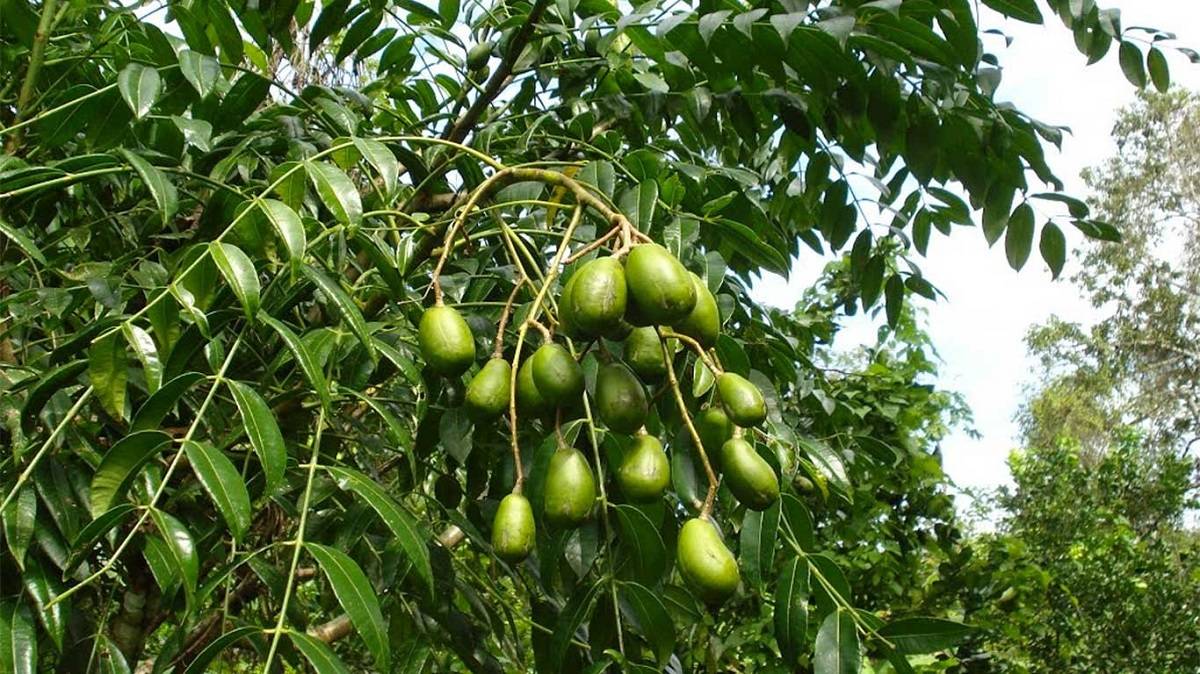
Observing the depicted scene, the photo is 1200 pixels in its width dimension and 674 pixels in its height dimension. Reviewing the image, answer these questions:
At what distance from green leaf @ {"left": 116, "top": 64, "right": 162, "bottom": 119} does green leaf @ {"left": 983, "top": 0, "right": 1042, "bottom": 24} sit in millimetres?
1087

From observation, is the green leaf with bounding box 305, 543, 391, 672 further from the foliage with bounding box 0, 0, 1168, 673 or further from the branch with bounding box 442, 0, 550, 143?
the branch with bounding box 442, 0, 550, 143

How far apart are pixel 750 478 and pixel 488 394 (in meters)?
0.23

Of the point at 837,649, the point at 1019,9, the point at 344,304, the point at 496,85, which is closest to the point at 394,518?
the point at 344,304

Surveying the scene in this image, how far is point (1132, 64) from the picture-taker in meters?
1.79

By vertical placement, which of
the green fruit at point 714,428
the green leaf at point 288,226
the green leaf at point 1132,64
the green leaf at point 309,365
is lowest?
the green leaf at point 309,365

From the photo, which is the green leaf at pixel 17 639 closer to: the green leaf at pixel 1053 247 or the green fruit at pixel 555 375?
the green fruit at pixel 555 375

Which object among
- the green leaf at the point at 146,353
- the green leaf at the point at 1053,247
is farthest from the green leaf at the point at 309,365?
the green leaf at the point at 1053,247

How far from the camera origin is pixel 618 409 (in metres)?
0.95

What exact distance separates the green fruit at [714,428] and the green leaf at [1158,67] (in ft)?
3.89

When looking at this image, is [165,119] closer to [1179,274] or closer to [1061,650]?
[1061,650]

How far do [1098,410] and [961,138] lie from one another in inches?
597

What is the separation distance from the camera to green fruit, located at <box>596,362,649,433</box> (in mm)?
951

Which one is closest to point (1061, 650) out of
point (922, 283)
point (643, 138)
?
point (922, 283)

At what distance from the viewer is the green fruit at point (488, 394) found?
963 millimetres
